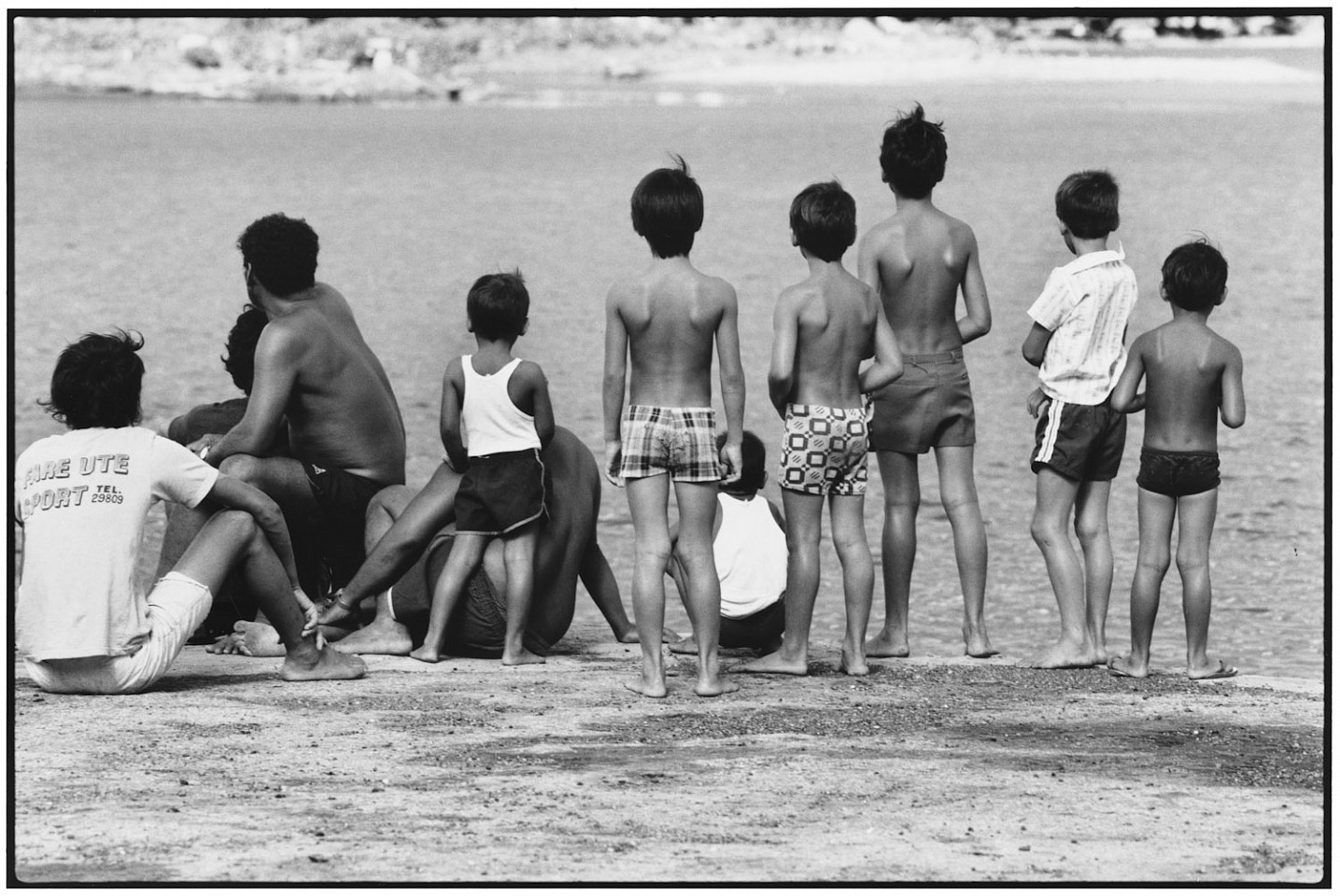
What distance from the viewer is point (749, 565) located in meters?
6.95

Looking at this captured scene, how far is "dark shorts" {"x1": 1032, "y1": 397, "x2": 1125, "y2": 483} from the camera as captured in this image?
6562 mm

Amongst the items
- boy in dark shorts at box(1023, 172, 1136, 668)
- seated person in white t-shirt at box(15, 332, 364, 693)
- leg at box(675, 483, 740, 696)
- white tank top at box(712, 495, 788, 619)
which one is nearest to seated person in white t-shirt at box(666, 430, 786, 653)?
white tank top at box(712, 495, 788, 619)

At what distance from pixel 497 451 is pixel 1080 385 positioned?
6.15ft

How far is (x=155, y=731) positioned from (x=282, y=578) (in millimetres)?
650

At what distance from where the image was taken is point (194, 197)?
3469 cm

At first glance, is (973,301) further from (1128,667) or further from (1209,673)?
(1209,673)

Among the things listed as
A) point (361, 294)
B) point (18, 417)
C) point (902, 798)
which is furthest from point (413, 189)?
point (902, 798)

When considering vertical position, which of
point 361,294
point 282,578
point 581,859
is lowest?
point 581,859

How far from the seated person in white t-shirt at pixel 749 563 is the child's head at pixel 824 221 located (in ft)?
2.82

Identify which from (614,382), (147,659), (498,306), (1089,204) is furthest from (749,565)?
(147,659)

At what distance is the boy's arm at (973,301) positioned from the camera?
6.75 metres

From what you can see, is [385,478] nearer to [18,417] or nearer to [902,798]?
[902,798]

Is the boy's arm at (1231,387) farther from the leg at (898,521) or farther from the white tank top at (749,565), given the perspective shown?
the white tank top at (749,565)

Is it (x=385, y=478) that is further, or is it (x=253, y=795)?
(x=385, y=478)
